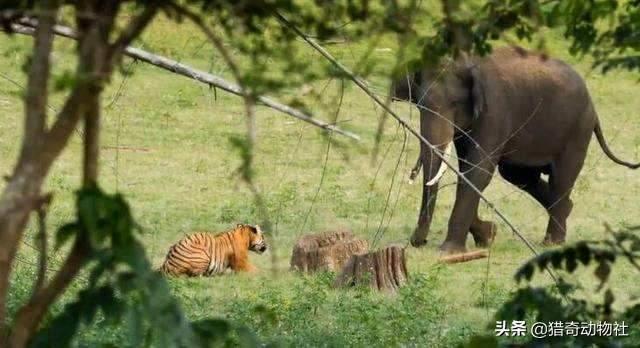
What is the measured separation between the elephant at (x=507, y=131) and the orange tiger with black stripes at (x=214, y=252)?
1.43 metres

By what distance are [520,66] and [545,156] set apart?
80cm

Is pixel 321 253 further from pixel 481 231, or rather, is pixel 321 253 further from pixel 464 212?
pixel 481 231

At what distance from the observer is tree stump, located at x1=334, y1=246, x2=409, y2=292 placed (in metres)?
9.19

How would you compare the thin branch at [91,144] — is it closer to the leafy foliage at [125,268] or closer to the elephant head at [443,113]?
the leafy foliage at [125,268]

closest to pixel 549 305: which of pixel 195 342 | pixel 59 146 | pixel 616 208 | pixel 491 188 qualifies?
pixel 195 342

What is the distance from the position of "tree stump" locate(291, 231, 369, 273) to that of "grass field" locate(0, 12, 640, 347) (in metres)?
0.15

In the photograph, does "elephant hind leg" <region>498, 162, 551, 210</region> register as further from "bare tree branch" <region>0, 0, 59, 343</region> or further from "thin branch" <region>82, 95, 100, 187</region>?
"bare tree branch" <region>0, 0, 59, 343</region>

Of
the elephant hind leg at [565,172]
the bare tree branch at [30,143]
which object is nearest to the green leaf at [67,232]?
the bare tree branch at [30,143]

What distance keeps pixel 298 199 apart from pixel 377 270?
4.18 metres

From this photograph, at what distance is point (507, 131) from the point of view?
12414 millimetres

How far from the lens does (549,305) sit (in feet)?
10.9

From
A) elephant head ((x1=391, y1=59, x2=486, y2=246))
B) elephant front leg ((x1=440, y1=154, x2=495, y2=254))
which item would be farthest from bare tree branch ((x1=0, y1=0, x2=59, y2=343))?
elephant front leg ((x1=440, y1=154, x2=495, y2=254))

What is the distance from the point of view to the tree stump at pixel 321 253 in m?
9.92

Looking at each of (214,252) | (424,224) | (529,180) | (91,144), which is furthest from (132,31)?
(529,180)
